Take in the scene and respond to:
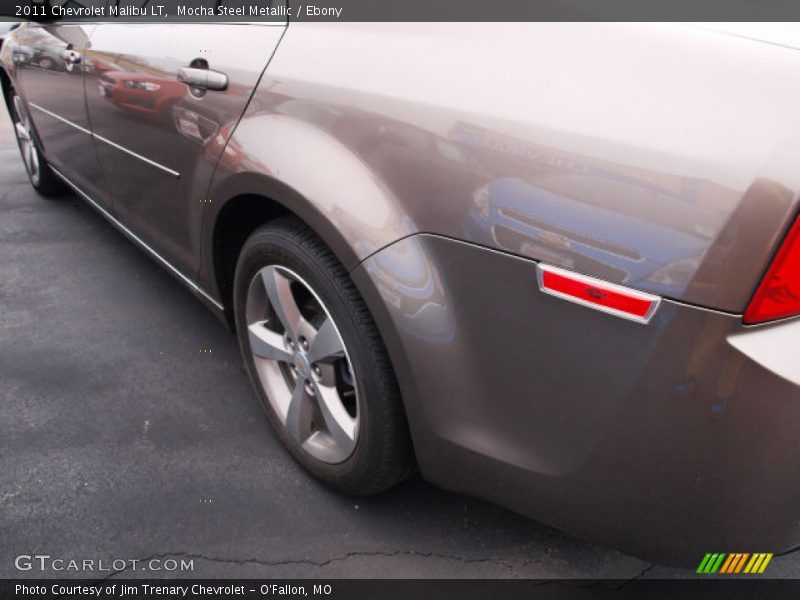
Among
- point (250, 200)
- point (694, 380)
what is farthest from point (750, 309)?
point (250, 200)

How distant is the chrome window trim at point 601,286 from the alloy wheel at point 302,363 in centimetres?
63

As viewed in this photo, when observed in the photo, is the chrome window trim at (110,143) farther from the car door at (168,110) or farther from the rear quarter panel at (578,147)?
the rear quarter panel at (578,147)

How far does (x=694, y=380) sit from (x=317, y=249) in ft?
3.07

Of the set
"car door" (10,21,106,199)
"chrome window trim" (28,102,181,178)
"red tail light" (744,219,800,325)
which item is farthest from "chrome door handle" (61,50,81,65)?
"red tail light" (744,219,800,325)

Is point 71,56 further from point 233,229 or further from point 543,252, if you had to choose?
point 543,252

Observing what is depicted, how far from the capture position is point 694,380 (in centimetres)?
100

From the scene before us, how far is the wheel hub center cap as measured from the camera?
175 centimetres

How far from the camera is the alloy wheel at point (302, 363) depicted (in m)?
1.68

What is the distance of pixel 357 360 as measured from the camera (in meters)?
1.50

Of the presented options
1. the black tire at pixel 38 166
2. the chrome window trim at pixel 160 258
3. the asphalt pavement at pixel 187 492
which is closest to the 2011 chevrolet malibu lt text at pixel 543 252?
the asphalt pavement at pixel 187 492

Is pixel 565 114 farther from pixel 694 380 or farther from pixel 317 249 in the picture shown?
pixel 317 249

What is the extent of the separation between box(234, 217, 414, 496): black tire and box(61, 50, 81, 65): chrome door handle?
5.11ft

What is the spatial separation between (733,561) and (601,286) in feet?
2.10

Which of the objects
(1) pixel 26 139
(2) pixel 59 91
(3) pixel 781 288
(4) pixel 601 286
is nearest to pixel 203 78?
(4) pixel 601 286
